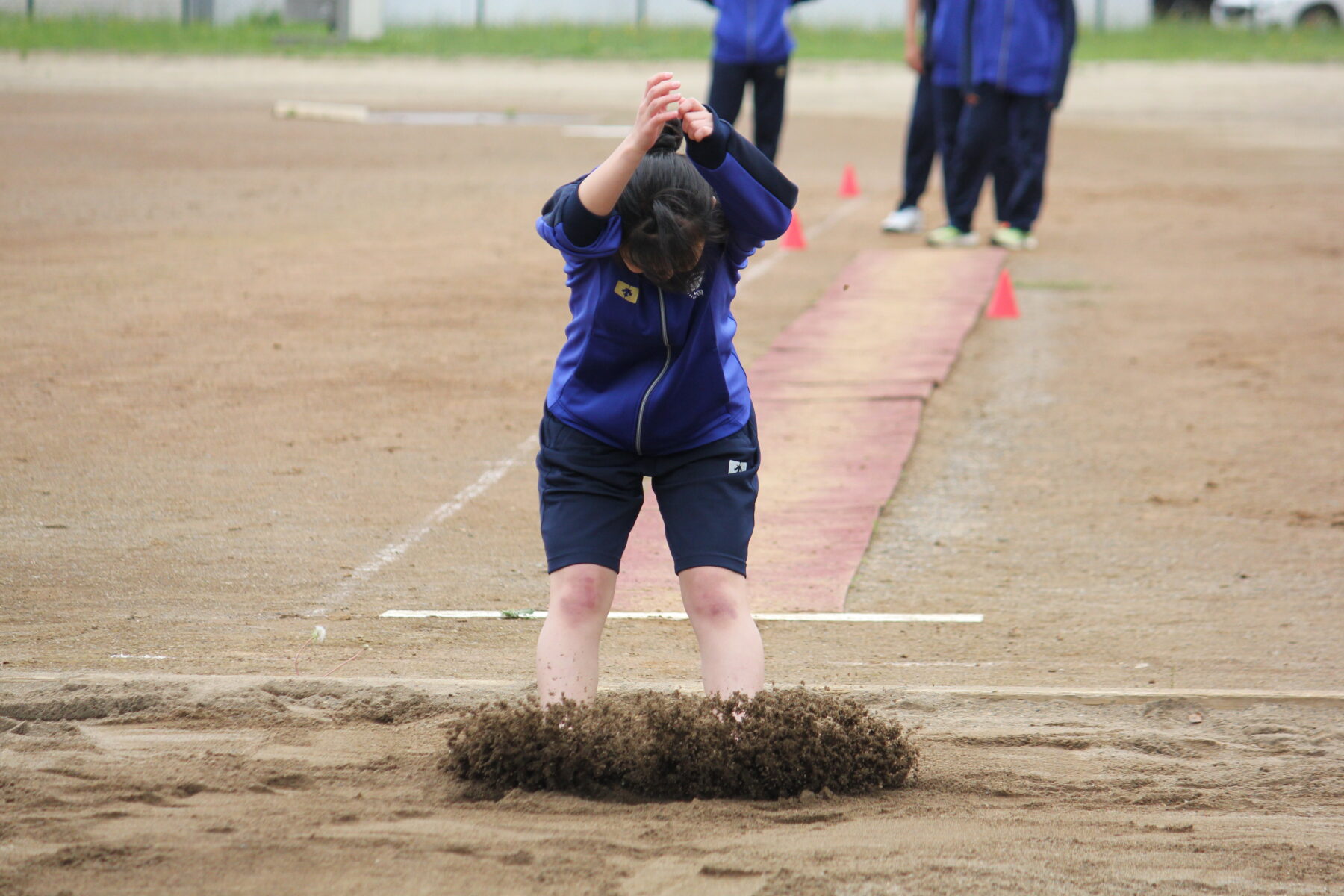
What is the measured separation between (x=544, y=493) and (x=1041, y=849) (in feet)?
4.57

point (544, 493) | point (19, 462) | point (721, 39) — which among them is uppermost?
point (721, 39)

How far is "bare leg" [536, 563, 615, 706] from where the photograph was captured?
11.9 ft

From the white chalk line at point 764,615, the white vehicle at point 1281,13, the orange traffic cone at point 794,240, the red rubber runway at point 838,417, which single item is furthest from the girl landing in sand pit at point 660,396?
the white vehicle at point 1281,13

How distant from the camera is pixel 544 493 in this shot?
12.3 feet

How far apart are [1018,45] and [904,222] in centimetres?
183

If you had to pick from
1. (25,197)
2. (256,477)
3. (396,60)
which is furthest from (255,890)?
(396,60)

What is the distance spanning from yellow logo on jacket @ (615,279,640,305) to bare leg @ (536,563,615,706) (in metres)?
0.62

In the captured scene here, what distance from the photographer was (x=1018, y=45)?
12211 mm

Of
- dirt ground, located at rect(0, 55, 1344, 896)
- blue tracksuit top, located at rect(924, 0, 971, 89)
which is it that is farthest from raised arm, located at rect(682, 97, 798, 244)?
blue tracksuit top, located at rect(924, 0, 971, 89)

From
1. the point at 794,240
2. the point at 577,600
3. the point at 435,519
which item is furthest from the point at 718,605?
the point at 794,240

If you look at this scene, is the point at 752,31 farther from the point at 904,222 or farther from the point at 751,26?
the point at 904,222

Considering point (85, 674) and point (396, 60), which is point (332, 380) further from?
point (396, 60)

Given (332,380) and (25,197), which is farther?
(25,197)

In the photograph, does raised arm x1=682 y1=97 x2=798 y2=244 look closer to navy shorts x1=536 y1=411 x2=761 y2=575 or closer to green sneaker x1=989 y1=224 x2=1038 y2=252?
navy shorts x1=536 y1=411 x2=761 y2=575
